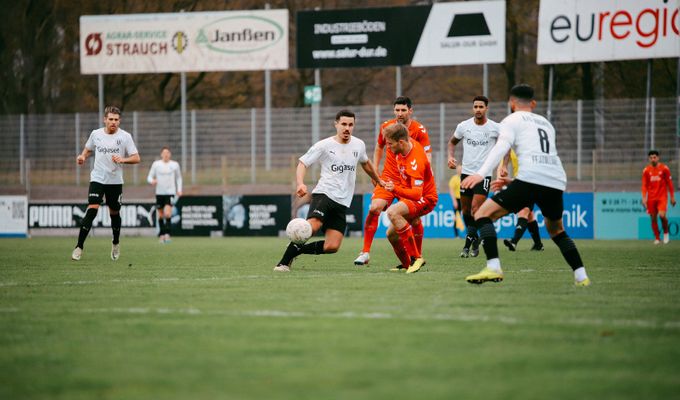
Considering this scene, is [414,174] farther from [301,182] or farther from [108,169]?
[108,169]

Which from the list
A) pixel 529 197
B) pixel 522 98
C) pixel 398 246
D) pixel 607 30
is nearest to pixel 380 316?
pixel 529 197

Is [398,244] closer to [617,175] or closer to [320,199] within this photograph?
[320,199]

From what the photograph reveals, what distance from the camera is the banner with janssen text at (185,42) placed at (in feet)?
118

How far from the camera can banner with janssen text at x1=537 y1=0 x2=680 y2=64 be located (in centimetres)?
3156

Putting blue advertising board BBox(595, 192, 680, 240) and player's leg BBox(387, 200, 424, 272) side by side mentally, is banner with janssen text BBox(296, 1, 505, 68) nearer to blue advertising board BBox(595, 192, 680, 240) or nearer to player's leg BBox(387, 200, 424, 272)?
blue advertising board BBox(595, 192, 680, 240)

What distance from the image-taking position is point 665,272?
39.1ft

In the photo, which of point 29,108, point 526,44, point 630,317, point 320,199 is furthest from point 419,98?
point 630,317

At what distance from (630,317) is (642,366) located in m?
1.94

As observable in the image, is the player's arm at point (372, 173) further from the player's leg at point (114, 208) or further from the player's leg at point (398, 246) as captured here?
the player's leg at point (114, 208)

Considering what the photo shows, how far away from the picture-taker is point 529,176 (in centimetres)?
938

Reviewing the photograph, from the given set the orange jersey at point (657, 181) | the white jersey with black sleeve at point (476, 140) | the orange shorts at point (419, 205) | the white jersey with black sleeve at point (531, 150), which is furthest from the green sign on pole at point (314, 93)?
the white jersey with black sleeve at point (531, 150)

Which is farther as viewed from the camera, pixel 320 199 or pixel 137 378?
pixel 320 199

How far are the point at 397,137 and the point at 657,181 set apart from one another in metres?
12.1

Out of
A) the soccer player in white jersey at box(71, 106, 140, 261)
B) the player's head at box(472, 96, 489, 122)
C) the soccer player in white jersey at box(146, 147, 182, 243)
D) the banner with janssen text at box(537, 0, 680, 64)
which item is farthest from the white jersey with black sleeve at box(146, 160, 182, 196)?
the banner with janssen text at box(537, 0, 680, 64)
